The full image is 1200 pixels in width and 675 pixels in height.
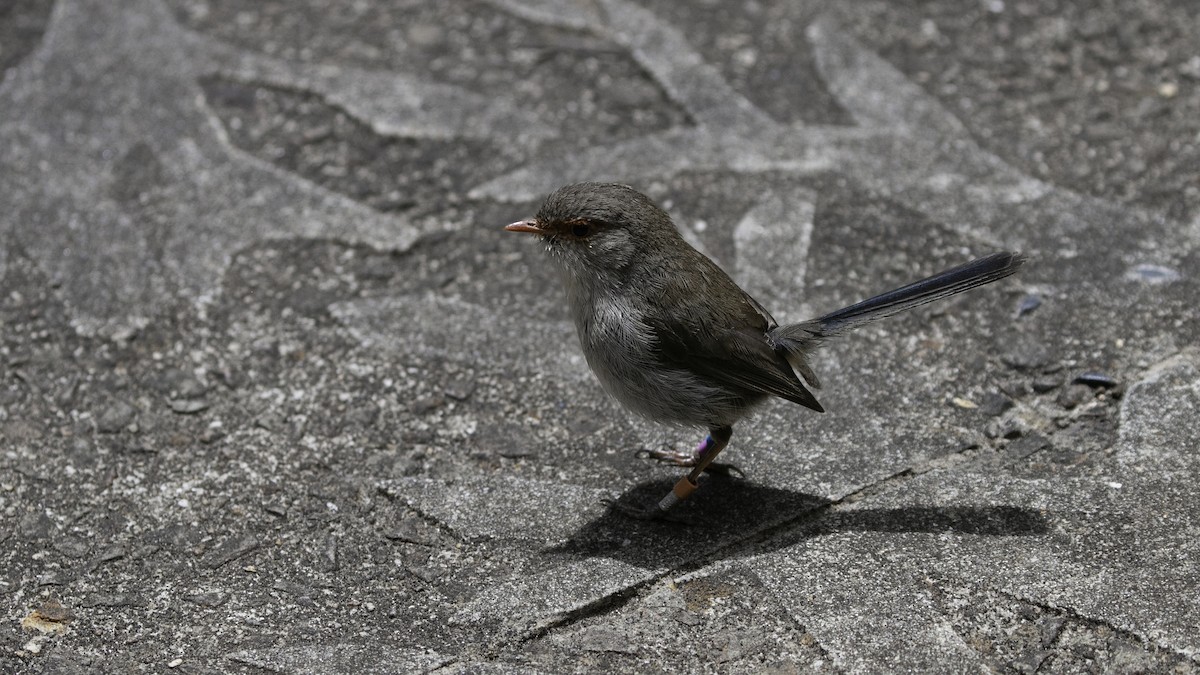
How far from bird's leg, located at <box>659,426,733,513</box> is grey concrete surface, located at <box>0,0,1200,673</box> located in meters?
0.11

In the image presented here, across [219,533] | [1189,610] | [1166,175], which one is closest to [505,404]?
[219,533]

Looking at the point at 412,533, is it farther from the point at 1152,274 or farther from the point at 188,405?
the point at 1152,274

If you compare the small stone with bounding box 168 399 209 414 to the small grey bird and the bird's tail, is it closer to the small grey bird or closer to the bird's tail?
the small grey bird

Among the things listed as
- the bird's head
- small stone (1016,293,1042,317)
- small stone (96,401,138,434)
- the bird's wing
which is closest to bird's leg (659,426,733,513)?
the bird's wing

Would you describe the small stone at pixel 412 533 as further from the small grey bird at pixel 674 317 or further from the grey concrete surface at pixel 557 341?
the small grey bird at pixel 674 317

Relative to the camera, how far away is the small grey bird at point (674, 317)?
434cm

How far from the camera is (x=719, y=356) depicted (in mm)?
4359

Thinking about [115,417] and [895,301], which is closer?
[895,301]

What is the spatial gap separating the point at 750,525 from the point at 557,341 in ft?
4.34

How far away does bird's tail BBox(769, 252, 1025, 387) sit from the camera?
14.0 feet

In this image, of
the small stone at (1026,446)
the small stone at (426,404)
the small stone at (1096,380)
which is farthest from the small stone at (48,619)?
the small stone at (1096,380)

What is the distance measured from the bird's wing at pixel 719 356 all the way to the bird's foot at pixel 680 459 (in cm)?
38

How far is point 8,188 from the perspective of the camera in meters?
5.95

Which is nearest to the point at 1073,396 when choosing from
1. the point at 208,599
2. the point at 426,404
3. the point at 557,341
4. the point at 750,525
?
the point at 750,525
